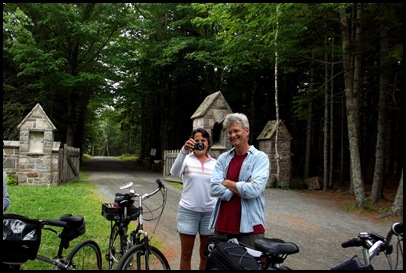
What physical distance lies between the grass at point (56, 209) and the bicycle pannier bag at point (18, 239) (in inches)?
72.7

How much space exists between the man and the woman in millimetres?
405

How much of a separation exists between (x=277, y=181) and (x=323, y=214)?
17.5ft

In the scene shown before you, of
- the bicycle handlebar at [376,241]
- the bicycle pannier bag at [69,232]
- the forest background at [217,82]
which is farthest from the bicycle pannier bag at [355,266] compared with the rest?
the forest background at [217,82]

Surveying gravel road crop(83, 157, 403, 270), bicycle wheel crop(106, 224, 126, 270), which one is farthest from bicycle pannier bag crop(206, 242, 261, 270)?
gravel road crop(83, 157, 403, 270)

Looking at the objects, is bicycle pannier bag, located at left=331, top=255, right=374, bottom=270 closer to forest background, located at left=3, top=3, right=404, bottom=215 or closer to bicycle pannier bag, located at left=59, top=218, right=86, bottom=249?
bicycle pannier bag, located at left=59, top=218, right=86, bottom=249

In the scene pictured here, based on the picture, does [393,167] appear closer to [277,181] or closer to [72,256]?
[277,181]

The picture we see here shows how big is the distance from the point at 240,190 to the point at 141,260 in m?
1.15

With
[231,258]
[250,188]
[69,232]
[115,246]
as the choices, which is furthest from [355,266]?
[115,246]

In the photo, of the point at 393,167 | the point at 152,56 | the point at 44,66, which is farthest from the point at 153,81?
the point at 393,167

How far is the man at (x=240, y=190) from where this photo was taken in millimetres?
2609

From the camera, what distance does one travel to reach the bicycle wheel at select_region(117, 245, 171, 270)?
9.10ft

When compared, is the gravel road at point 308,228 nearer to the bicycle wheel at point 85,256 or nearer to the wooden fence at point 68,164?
the bicycle wheel at point 85,256

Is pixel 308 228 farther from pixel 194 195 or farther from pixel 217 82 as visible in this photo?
pixel 217 82

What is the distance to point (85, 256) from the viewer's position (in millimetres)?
3348
